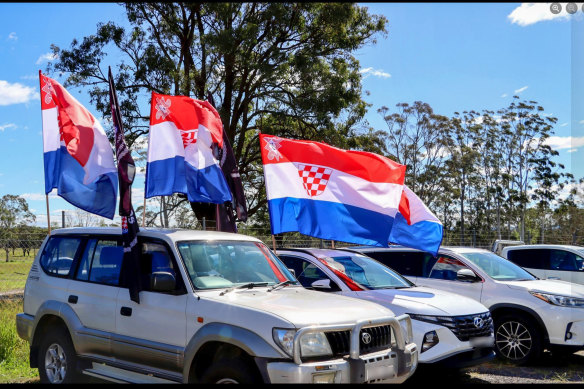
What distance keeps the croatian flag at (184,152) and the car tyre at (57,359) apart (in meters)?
2.21

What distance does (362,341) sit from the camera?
5.15 metres

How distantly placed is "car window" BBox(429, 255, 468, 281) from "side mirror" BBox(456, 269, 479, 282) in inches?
7.5

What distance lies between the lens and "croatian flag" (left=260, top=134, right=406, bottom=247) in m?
8.68

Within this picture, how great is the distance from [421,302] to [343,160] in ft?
8.94

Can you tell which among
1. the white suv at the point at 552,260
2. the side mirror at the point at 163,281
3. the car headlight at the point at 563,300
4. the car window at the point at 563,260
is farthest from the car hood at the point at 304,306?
the car window at the point at 563,260

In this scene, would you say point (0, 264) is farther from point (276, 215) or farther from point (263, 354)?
point (263, 354)

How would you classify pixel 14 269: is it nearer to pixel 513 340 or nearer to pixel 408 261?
pixel 408 261

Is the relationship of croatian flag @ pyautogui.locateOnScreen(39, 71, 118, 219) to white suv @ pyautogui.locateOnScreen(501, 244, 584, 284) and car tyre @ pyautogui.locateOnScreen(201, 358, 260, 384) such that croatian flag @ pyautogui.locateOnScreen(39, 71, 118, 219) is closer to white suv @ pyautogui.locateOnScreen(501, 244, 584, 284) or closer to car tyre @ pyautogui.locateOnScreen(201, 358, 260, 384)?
car tyre @ pyautogui.locateOnScreen(201, 358, 260, 384)

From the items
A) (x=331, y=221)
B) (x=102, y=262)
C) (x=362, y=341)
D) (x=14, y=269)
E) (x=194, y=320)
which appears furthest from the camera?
(x=14, y=269)

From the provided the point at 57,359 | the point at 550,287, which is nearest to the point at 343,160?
the point at 550,287

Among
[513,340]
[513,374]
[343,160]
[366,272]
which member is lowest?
[513,374]

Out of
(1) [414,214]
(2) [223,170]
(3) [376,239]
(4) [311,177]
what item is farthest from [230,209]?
(1) [414,214]

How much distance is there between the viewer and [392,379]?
5.23 m

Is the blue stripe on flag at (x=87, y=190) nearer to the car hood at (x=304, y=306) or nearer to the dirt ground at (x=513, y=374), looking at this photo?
the car hood at (x=304, y=306)
